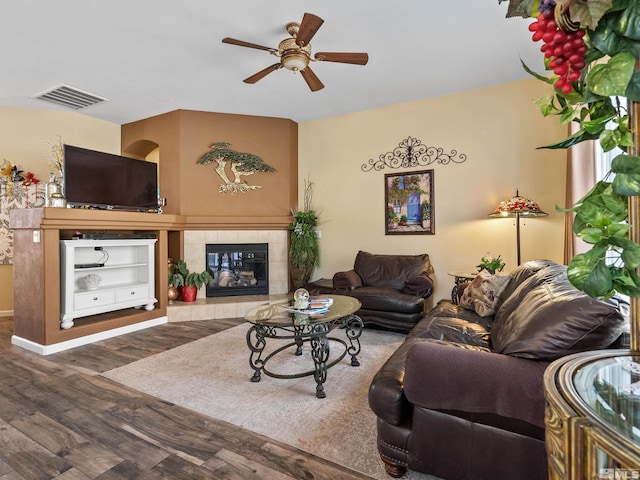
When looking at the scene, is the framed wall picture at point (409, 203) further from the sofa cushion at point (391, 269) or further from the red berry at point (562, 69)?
the red berry at point (562, 69)

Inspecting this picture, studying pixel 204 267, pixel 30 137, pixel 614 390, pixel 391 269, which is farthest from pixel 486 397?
pixel 30 137

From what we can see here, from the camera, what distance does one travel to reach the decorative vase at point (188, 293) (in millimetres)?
4555

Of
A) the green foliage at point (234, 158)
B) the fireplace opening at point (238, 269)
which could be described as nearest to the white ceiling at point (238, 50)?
the green foliage at point (234, 158)

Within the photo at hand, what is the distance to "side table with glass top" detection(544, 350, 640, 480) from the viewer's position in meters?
0.51

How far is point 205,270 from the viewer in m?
4.80

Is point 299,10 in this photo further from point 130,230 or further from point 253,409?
point 130,230

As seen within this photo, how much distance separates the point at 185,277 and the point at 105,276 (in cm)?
94

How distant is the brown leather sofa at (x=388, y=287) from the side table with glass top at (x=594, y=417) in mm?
2930

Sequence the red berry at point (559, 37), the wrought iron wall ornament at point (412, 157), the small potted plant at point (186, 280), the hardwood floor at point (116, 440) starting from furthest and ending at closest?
the small potted plant at point (186, 280) → the wrought iron wall ornament at point (412, 157) → the hardwood floor at point (116, 440) → the red berry at point (559, 37)

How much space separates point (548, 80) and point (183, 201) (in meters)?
4.68

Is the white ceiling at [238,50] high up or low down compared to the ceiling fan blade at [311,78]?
up

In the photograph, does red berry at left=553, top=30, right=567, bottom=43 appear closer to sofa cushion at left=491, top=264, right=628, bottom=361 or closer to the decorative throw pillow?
sofa cushion at left=491, top=264, right=628, bottom=361

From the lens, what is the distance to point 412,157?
4.54 meters

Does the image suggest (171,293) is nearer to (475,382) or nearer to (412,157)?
(412,157)
